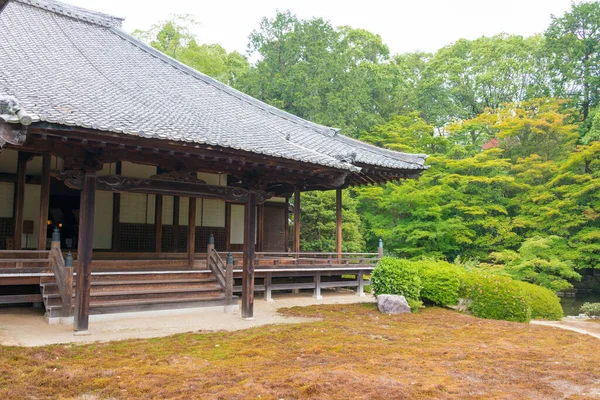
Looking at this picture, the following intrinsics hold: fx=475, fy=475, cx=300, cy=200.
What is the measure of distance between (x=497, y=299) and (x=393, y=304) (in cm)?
276

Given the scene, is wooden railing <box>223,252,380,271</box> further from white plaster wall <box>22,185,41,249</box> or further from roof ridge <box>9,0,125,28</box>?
roof ridge <box>9,0,125,28</box>

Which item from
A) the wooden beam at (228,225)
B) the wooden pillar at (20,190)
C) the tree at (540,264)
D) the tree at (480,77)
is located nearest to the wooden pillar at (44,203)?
the wooden pillar at (20,190)

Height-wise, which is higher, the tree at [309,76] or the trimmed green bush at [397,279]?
the tree at [309,76]

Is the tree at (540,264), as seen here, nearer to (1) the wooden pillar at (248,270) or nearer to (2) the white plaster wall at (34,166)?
(1) the wooden pillar at (248,270)

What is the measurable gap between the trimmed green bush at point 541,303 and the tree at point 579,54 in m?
18.3

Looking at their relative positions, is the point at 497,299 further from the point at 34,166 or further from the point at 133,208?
the point at 34,166

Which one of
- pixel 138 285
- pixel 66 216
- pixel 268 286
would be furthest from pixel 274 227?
pixel 138 285

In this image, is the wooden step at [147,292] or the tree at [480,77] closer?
the wooden step at [147,292]

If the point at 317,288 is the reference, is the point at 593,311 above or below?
below

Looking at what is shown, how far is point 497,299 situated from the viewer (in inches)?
477

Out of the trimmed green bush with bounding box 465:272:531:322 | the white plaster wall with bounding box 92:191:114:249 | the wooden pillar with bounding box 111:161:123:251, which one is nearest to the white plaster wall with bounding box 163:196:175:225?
the wooden pillar with bounding box 111:161:123:251

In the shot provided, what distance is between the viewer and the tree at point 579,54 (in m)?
27.5

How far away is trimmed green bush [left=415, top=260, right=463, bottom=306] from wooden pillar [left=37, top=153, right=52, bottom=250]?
364 inches

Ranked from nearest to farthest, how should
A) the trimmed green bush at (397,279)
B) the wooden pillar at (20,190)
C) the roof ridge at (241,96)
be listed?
the wooden pillar at (20,190) → the trimmed green bush at (397,279) → the roof ridge at (241,96)
